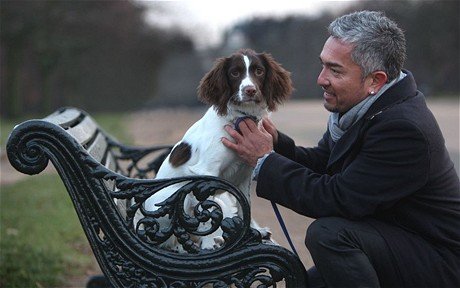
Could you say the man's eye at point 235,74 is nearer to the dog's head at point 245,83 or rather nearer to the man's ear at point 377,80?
the dog's head at point 245,83

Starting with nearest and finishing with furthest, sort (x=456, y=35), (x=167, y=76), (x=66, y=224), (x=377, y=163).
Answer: (x=377, y=163) → (x=66, y=224) → (x=456, y=35) → (x=167, y=76)

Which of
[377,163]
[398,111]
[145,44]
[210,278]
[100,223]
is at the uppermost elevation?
[398,111]

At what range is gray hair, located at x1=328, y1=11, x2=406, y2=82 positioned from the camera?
3.32 metres

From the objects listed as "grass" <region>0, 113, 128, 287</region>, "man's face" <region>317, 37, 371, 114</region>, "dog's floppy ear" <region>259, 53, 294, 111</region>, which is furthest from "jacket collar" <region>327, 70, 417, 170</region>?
"grass" <region>0, 113, 128, 287</region>

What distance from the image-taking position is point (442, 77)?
5031cm

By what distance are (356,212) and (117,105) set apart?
157 feet

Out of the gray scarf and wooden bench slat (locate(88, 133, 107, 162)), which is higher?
the gray scarf

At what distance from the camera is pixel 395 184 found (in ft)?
10.2

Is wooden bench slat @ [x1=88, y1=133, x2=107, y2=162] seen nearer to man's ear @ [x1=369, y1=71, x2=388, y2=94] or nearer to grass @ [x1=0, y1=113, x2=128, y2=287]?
grass @ [x1=0, y1=113, x2=128, y2=287]

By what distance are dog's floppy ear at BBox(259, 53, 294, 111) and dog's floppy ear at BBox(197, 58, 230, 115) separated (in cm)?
25

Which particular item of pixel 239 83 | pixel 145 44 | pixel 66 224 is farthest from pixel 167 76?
pixel 239 83

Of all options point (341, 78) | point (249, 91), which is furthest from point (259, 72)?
point (341, 78)

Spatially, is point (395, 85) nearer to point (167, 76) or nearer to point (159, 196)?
point (159, 196)

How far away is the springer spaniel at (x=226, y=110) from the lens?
4152mm
